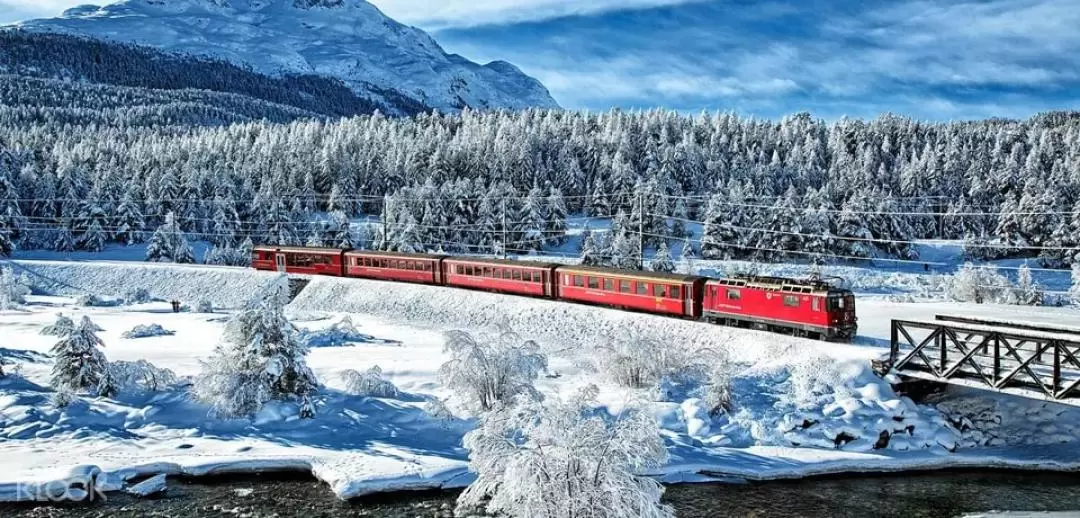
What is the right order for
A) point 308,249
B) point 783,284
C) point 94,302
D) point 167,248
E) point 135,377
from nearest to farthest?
1. point 135,377
2. point 783,284
3. point 94,302
4. point 308,249
5. point 167,248

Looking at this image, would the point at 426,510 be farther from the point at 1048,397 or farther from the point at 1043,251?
the point at 1043,251

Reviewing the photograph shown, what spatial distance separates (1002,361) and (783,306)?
8.67 m

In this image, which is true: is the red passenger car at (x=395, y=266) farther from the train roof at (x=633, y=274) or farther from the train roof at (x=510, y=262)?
the train roof at (x=633, y=274)

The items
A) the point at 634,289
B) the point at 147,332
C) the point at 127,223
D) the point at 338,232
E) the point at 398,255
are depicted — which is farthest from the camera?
the point at 338,232

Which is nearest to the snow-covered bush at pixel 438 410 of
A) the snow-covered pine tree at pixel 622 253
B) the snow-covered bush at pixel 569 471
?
the snow-covered bush at pixel 569 471

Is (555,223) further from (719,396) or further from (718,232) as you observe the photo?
(719,396)

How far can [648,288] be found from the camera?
3659 centimetres

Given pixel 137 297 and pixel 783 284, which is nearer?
pixel 783 284

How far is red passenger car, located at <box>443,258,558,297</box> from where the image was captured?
42.0m

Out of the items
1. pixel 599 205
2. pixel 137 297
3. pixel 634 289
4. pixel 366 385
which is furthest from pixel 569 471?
pixel 599 205

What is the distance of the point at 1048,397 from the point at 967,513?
4397 millimetres

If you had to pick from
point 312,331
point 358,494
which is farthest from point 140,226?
point 358,494

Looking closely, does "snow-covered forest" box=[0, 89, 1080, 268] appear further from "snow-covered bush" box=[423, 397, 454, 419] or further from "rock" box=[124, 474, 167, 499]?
"rock" box=[124, 474, 167, 499]

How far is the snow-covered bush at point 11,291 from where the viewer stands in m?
53.9
